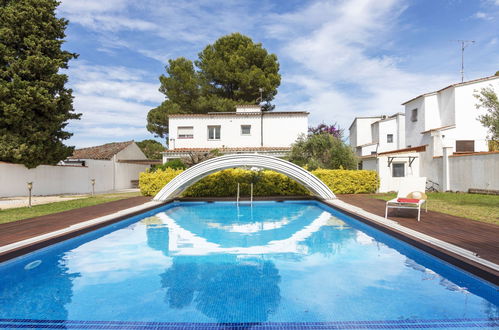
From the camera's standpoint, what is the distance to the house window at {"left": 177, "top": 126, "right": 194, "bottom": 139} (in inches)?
1202

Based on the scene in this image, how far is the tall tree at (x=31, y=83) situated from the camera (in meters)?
21.2

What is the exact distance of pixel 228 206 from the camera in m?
16.8

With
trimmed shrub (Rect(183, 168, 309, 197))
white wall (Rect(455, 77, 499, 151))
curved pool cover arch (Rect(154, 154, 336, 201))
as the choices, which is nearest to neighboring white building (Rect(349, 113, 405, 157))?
white wall (Rect(455, 77, 499, 151))

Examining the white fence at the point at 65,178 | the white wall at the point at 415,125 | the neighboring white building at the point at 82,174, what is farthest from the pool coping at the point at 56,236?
the white wall at the point at 415,125

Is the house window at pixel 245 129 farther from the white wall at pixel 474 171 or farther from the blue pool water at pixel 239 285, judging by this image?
the blue pool water at pixel 239 285

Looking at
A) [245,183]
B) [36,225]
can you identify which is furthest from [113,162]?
[36,225]

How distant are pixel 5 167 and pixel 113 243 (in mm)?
16834

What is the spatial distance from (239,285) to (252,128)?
83.1ft

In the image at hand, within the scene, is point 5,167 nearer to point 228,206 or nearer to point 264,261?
point 228,206

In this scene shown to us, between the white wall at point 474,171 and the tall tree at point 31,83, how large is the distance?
85.4ft

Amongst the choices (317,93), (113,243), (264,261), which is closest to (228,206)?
(113,243)

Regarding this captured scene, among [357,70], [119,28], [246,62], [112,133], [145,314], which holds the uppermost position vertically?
[246,62]

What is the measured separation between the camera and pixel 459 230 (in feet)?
26.3

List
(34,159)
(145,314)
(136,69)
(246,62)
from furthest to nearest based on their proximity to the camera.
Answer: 1. (246,62)
2. (136,69)
3. (34,159)
4. (145,314)
